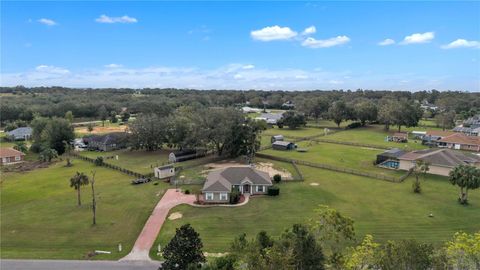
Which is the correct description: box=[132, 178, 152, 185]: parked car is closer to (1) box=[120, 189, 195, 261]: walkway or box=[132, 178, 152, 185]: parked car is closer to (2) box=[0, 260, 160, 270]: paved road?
(1) box=[120, 189, 195, 261]: walkway

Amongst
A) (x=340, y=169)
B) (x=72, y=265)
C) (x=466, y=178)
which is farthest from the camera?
(x=340, y=169)

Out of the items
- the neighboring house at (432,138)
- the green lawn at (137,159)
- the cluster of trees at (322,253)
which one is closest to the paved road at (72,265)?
the cluster of trees at (322,253)

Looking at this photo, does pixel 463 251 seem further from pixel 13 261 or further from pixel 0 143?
pixel 0 143

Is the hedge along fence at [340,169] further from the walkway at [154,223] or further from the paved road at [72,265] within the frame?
the paved road at [72,265]

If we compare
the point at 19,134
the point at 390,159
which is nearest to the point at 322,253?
the point at 390,159

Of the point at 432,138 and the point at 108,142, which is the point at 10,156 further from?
the point at 432,138

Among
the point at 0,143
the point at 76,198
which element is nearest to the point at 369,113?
the point at 76,198

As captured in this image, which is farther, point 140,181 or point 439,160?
point 439,160
